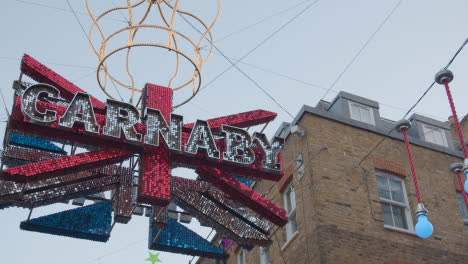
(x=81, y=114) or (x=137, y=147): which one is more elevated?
(x=81, y=114)

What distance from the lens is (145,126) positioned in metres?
13.7

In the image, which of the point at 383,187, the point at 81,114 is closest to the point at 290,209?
the point at 383,187

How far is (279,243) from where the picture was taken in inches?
719

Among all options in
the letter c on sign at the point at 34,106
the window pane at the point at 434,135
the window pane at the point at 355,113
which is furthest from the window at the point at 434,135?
the letter c on sign at the point at 34,106

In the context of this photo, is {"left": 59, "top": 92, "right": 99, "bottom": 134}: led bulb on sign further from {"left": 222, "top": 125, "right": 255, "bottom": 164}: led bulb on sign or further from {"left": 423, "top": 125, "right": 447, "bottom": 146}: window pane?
{"left": 423, "top": 125, "right": 447, "bottom": 146}: window pane

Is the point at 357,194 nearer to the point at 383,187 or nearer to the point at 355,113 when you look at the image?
the point at 383,187

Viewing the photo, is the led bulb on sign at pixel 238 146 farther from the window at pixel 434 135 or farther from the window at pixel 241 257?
→ the window at pixel 434 135

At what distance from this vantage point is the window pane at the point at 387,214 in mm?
17547

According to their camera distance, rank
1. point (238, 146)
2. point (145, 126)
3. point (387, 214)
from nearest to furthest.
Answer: point (145, 126)
point (238, 146)
point (387, 214)

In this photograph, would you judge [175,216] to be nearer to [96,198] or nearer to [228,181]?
[96,198]

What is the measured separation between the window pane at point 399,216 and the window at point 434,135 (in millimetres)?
3703

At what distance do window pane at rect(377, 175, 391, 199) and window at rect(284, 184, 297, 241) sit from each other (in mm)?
2376

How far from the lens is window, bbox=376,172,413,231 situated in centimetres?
1767

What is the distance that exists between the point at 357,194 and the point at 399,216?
145cm
